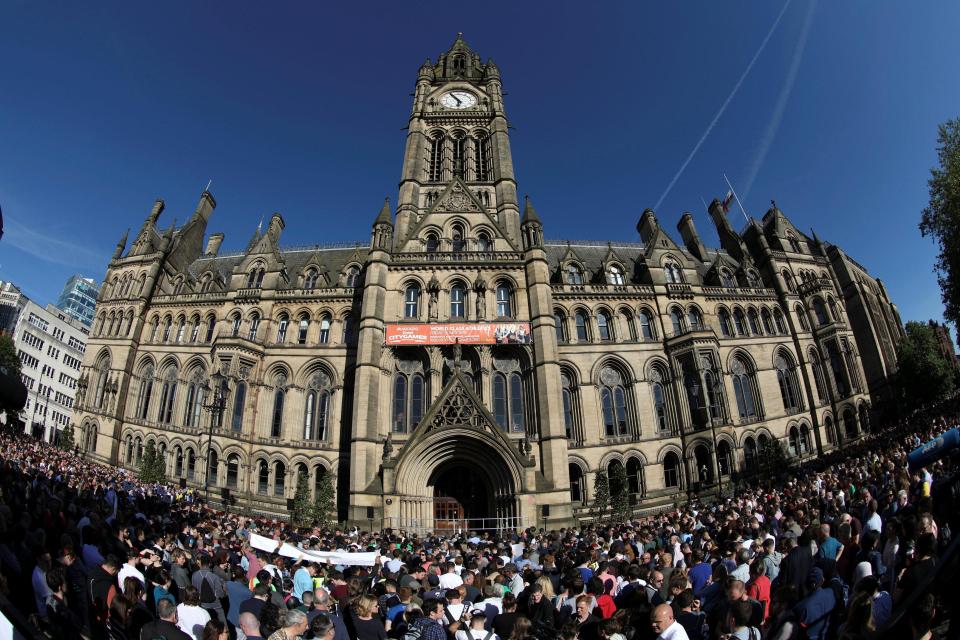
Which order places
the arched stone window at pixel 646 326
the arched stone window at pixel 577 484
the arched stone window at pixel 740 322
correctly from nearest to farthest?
1. the arched stone window at pixel 577 484
2. the arched stone window at pixel 646 326
3. the arched stone window at pixel 740 322

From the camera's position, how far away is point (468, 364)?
29.7 m

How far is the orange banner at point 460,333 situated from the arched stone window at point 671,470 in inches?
472

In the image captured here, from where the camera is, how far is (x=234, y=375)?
30219 millimetres

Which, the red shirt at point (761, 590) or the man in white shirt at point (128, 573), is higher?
the man in white shirt at point (128, 573)

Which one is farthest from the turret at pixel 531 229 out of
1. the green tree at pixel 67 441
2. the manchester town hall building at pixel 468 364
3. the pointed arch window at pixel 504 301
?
the green tree at pixel 67 441

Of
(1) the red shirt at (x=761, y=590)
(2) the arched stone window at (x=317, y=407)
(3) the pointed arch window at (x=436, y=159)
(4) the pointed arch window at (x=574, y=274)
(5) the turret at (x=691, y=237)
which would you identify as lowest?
(1) the red shirt at (x=761, y=590)

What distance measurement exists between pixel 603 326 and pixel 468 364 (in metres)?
10.6

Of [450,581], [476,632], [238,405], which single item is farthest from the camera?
[238,405]

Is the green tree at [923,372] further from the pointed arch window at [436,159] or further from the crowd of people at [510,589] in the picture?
the pointed arch window at [436,159]

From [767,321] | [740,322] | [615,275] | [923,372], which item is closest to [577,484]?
[615,275]

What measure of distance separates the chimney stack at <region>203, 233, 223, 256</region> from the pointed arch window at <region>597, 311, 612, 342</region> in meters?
34.6

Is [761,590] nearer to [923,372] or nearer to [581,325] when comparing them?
[581,325]

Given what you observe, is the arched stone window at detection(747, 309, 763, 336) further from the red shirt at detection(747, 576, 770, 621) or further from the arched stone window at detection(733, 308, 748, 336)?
the red shirt at detection(747, 576, 770, 621)

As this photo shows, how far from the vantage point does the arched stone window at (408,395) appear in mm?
28741
